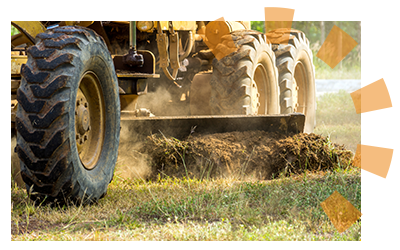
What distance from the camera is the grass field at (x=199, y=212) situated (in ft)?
8.69

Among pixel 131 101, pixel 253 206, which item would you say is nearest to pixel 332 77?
pixel 131 101

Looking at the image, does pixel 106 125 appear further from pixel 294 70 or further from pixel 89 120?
pixel 294 70

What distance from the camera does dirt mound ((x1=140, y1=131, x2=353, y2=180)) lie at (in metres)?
4.09

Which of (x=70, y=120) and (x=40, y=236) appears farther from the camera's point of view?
(x=70, y=120)

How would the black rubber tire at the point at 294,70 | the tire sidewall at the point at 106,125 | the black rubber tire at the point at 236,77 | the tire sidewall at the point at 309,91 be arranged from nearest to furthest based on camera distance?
the tire sidewall at the point at 106,125, the black rubber tire at the point at 236,77, the black rubber tire at the point at 294,70, the tire sidewall at the point at 309,91

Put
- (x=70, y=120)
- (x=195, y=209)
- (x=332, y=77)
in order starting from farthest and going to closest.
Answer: (x=332, y=77) < (x=195, y=209) < (x=70, y=120)

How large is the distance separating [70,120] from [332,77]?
14362 mm

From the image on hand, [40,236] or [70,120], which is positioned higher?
[70,120]

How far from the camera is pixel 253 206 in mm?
3209

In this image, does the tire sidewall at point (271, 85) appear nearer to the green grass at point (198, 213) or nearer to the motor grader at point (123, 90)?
the motor grader at point (123, 90)

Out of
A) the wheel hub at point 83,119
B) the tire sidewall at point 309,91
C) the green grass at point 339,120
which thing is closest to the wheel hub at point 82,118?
the wheel hub at point 83,119

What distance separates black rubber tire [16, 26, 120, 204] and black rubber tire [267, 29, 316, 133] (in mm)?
3725

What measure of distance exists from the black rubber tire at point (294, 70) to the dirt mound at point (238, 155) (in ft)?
6.10

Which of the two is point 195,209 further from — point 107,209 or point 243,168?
point 243,168
